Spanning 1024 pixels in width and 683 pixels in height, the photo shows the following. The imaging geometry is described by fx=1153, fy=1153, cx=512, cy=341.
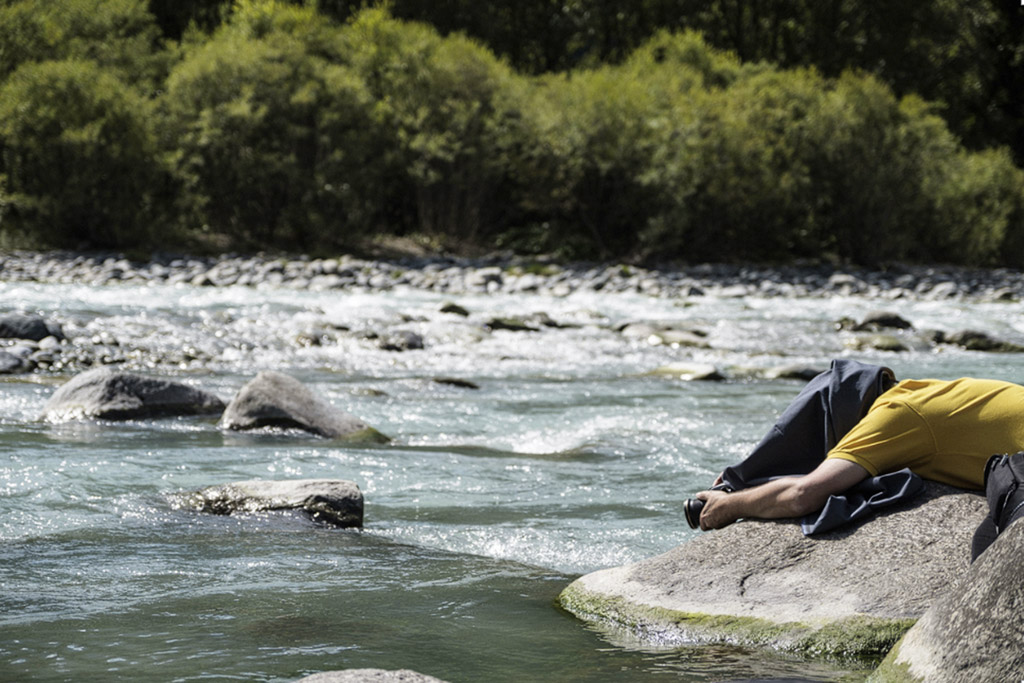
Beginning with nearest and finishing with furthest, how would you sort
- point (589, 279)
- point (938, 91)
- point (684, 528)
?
point (684, 528)
point (589, 279)
point (938, 91)

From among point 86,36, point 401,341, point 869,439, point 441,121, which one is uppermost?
point 86,36

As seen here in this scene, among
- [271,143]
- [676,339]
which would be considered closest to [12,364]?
[676,339]

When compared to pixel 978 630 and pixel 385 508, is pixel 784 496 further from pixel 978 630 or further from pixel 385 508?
pixel 385 508

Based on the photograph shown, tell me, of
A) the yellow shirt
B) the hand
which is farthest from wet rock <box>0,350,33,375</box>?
the yellow shirt

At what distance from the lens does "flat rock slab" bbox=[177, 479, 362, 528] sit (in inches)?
221

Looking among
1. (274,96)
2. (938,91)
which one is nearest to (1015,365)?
(274,96)

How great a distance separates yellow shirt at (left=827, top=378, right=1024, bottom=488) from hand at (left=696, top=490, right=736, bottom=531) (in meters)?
0.44

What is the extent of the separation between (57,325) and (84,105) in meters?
11.4

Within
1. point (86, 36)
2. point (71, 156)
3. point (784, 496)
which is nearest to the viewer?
point (784, 496)

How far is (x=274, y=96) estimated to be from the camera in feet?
81.9

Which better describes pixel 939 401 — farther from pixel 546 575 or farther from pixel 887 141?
pixel 887 141

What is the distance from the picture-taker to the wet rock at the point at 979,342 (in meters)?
15.1

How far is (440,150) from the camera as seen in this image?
2577cm

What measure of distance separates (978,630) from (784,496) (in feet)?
4.17
